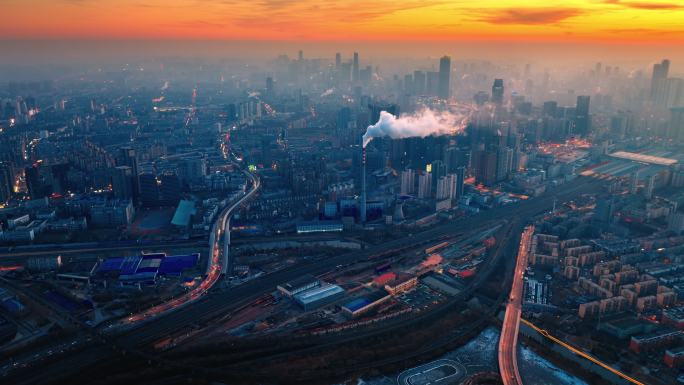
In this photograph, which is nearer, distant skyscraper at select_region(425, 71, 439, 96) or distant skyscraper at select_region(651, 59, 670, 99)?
distant skyscraper at select_region(651, 59, 670, 99)

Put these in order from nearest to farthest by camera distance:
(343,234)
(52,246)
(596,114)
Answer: (52,246) < (343,234) < (596,114)

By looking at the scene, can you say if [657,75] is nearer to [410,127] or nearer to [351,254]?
[410,127]

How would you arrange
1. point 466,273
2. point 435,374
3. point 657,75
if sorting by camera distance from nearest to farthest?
1. point 435,374
2. point 466,273
3. point 657,75

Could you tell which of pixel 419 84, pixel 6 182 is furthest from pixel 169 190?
pixel 419 84

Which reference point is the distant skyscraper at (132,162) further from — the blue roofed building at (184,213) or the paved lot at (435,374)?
the paved lot at (435,374)

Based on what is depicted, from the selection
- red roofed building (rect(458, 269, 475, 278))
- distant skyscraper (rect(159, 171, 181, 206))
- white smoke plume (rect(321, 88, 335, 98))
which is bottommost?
red roofed building (rect(458, 269, 475, 278))

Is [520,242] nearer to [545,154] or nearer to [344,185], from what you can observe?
[344,185]

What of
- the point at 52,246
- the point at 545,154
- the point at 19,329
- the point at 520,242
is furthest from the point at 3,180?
the point at 545,154

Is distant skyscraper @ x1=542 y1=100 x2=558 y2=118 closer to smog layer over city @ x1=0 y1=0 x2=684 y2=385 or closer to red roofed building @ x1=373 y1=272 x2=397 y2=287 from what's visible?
smog layer over city @ x1=0 y1=0 x2=684 y2=385

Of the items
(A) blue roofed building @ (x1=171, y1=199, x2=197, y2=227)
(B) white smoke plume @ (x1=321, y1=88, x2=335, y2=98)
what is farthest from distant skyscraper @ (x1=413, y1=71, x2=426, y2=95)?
(A) blue roofed building @ (x1=171, y1=199, x2=197, y2=227)
